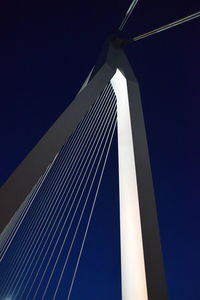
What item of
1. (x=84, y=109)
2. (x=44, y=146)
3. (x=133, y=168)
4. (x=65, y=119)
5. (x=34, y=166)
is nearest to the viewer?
(x=34, y=166)

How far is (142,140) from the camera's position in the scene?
2045mm

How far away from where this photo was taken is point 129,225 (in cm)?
154

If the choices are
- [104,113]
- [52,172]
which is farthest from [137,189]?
[52,172]

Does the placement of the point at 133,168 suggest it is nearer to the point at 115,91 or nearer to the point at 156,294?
the point at 156,294

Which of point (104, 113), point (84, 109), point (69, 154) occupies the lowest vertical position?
point (84, 109)

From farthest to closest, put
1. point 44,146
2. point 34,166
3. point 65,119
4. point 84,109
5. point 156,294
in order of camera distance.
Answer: point 84,109 < point 65,119 < point 44,146 < point 34,166 < point 156,294

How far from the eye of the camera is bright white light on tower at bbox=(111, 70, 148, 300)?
1266 mm

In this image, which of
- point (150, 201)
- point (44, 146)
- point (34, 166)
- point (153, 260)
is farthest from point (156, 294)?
point (44, 146)

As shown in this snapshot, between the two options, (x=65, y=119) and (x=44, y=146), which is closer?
(x=44, y=146)

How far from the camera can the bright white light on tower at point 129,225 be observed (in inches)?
49.8

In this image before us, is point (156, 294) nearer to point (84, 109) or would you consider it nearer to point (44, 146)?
point (44, 146)

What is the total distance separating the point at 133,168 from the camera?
5.89ft

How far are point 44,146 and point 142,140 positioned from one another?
864 millimetres

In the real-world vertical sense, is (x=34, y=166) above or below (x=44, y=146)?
below
